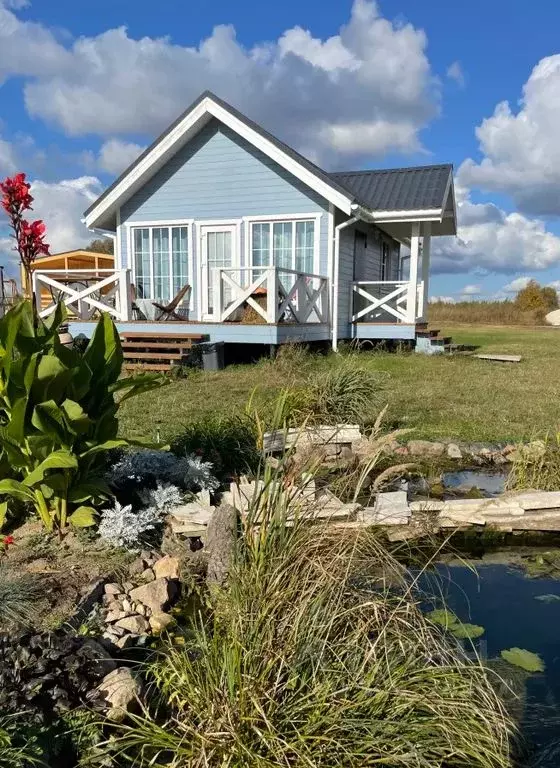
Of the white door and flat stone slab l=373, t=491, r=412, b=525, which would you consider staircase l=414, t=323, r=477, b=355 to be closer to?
the white door

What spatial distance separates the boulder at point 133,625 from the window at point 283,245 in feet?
34.5

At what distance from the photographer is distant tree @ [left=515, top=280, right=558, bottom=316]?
128ft

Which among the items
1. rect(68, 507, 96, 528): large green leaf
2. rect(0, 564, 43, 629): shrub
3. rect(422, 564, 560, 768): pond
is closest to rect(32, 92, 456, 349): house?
rect(68, 507, 96, 528): large green leaf

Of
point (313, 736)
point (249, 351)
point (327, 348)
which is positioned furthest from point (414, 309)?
point (313, 736)

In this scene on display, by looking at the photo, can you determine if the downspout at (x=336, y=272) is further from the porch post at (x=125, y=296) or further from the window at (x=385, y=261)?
the porch post at (x=125, y=296)

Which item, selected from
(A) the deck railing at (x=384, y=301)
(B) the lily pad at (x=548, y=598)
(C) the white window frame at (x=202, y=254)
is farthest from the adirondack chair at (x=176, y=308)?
(B) the lily pad at (x=548, y=598)

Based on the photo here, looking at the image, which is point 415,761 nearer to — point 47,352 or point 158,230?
point 47,352

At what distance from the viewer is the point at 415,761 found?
1.67m

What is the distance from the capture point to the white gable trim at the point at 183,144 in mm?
11656

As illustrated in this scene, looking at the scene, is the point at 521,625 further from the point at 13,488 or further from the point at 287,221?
the point at 287,221

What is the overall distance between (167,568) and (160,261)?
36.9 feet

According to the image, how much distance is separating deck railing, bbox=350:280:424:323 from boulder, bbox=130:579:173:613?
1069cm

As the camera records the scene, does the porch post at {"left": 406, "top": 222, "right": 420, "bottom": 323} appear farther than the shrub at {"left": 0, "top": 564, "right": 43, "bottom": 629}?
Yes

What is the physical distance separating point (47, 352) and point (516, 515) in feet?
10.0
